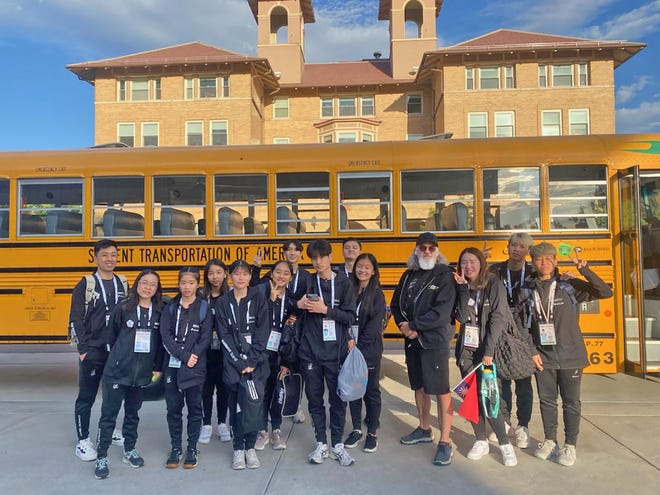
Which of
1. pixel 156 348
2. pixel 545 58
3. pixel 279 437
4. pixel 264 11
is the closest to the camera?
pixel 156 348

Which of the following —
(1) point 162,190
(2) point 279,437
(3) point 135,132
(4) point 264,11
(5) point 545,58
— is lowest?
(2) point 279,437

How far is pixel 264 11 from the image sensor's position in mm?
27344

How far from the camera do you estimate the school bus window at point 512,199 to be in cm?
552

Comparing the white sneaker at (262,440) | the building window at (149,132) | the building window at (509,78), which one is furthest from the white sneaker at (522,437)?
the building window at (149,132)

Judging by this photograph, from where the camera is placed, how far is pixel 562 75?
22.2 meters

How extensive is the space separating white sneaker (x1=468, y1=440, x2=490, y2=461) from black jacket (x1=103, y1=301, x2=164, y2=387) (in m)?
2.48

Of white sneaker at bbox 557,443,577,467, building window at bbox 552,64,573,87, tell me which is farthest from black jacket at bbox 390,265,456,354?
building window at bbox 552,64,573,87

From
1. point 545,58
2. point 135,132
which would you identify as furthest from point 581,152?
point 135,132

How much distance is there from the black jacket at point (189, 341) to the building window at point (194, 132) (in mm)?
20900

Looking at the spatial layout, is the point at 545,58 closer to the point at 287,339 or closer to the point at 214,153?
the point at 214,153

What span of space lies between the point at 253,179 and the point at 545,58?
21.1 m

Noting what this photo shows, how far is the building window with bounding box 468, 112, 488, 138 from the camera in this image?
22281mm

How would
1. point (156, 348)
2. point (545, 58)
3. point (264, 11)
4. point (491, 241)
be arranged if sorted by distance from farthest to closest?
point (264, 11) < point (545, 58) < point (491, 241) < point (156, 348)

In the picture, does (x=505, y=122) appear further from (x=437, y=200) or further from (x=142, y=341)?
(x=142, y=341)
